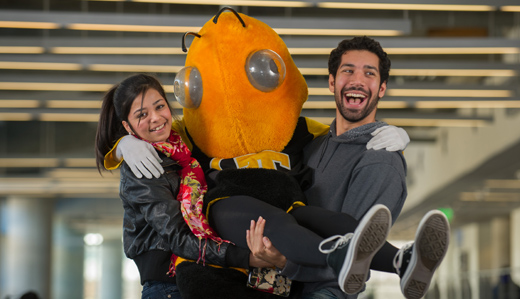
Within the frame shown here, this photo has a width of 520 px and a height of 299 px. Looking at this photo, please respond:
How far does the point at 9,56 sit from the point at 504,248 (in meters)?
14.7

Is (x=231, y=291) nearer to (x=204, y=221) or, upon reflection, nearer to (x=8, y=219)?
(x=204, y=221)

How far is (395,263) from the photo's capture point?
77.6 inches

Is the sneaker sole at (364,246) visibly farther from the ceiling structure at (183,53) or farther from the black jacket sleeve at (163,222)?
the ceiling structure at (183,53)

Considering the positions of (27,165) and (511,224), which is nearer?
(27,165)

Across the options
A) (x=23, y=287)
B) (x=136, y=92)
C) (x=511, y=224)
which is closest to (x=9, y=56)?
(x=136, y=92)

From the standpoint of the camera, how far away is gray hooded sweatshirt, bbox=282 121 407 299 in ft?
7.53

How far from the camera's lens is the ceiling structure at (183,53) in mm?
5543

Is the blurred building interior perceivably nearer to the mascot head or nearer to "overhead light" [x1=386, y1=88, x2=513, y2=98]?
"overhead light" [x1=386, y1=88, x2=513, y2=98]

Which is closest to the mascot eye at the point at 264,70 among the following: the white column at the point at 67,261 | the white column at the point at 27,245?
the white column at the point at 27,245

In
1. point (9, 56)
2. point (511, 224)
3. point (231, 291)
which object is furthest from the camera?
point (511, 224)

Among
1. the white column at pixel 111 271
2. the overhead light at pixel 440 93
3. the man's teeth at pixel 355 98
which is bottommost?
the white column at pixel 111 271

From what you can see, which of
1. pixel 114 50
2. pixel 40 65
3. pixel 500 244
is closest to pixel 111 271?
pixel 500 244

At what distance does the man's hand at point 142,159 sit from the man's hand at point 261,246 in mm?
371

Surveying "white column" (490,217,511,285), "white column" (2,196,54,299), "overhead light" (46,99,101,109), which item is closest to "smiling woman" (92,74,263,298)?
"overhead light" (46,99,101,109)
